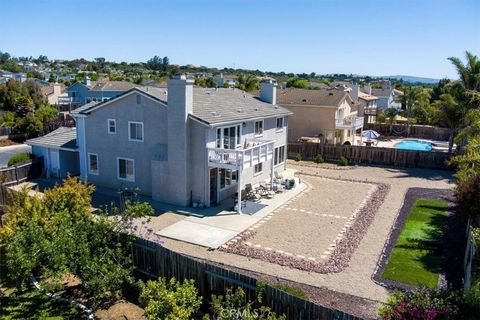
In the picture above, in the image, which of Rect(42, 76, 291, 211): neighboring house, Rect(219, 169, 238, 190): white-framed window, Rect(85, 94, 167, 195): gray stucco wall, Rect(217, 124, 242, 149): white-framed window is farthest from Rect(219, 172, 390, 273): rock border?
Rect(85, 94, 167, 195): gray stucco wall

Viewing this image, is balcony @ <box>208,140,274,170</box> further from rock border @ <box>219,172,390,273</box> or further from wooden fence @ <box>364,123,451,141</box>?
wooden fence @ <box>364,123,451,141</box>

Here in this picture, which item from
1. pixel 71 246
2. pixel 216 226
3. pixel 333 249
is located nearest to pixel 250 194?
pixel 216 226

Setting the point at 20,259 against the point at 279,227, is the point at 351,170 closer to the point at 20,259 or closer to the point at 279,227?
the point at 279,227

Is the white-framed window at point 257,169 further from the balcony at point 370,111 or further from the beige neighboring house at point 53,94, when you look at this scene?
the beige neighboring house at point 53,94

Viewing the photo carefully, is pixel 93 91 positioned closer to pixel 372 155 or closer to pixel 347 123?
pixel 347 123

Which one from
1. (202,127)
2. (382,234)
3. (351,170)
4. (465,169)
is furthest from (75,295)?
(351,170)

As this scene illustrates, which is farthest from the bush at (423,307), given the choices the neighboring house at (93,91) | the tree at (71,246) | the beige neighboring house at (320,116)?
the neighboring house at (93,91)
